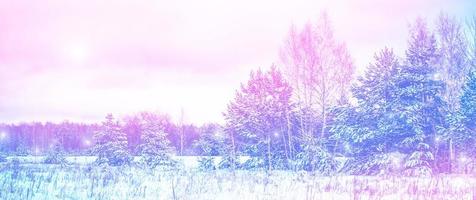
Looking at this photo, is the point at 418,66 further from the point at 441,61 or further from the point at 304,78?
the point at 304,78

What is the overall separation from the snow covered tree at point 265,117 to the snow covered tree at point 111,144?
11.7 m

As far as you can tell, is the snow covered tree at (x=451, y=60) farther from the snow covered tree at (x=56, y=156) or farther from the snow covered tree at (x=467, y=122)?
the snow covered tree at (x=56, y=156)

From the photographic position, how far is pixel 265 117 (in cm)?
2945

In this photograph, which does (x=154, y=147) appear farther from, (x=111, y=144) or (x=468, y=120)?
(x=468, y=120)

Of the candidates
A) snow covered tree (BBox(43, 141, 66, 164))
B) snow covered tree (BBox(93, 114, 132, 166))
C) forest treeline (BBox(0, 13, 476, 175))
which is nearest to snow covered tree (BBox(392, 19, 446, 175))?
forest treeline (BBox(0, 13, 476, 175))

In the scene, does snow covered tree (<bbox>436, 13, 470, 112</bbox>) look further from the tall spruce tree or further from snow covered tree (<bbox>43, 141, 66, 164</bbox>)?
snow covered tree (<bbox>43, 141, 66, 164</bbox>)

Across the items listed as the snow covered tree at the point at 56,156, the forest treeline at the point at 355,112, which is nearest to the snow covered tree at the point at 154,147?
the forest treeline at the point at 355,112

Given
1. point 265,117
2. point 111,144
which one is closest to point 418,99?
point 265,117

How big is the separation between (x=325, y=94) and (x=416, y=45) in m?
6.35

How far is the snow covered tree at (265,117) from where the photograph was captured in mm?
29594

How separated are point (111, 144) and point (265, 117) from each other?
15.2 metres

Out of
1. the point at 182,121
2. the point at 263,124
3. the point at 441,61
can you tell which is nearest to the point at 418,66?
the point at 441,61

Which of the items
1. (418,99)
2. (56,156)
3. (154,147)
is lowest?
(56,156)

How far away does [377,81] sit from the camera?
80.4ft
